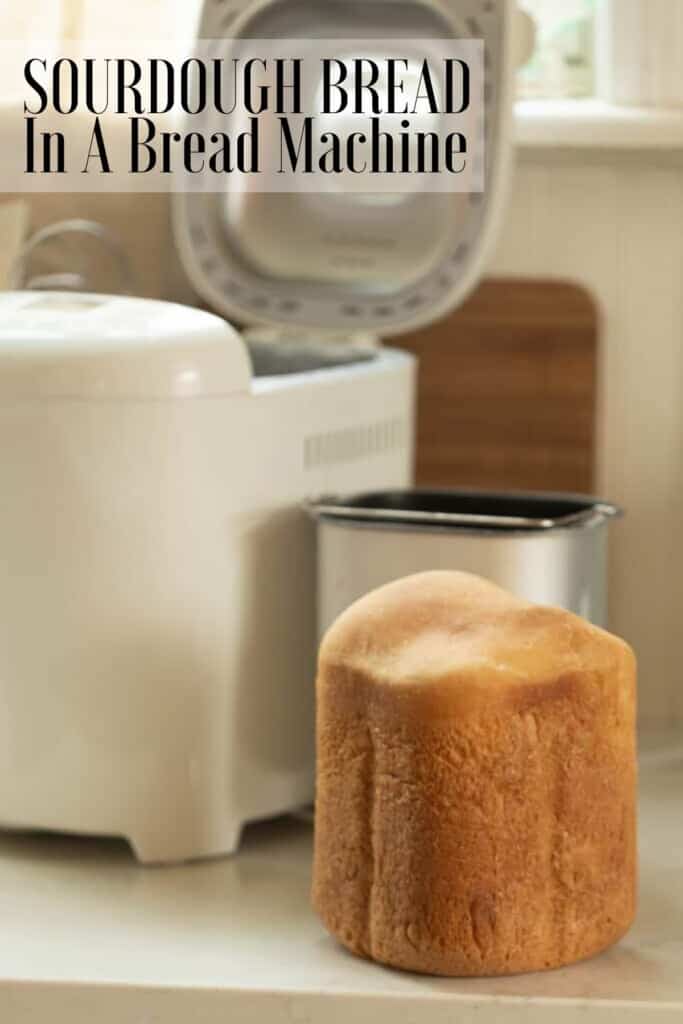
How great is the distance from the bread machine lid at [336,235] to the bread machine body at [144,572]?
170 millimetres

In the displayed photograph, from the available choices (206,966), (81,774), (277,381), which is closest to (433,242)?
(277,381)

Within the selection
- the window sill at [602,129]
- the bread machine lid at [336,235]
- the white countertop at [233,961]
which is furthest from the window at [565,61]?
the white countertop at [233,961]

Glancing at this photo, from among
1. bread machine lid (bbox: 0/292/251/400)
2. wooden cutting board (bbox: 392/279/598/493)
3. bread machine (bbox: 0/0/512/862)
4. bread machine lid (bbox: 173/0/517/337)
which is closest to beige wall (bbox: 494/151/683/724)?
wooden cutting board (bbox: 392/279/598/493)

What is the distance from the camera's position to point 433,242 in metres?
1.25

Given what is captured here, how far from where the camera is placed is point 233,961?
89cm

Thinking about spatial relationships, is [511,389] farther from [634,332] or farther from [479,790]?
[479,790]

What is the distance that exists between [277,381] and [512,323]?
1.42 ft

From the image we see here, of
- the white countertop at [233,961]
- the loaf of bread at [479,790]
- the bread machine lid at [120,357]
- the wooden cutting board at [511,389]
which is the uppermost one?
the bread machine lid at [120,357]

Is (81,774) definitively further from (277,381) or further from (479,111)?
(479,111)

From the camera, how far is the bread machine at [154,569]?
1.02 metres

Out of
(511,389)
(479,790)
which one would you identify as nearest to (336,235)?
(511,389)

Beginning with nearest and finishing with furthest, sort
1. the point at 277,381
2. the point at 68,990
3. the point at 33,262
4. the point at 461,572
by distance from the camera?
the point at 68,990, the point at 461,572, the point at 277,381, the point at 33,262

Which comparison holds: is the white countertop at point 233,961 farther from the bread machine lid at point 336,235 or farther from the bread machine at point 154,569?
the bread machine lid at point 336,235

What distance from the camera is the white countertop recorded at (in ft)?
2.73
